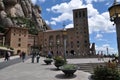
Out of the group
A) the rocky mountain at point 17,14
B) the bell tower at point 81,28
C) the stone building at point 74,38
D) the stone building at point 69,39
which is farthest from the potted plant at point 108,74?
the bell tower at point 81,28

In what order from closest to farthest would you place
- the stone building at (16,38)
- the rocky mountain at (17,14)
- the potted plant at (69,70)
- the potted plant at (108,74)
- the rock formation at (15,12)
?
the potted plant at (108,74)
the potted plant at (69,70)
the stone building at (16,38)
the rock formation at (15,12)
the rocky mountain at (17,14)

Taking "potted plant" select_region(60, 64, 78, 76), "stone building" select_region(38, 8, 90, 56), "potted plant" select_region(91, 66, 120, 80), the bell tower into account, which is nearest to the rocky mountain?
"stone building" select_region(38, 8, 90, 56)

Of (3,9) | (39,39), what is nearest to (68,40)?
(39,39)

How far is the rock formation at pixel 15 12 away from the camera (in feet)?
278

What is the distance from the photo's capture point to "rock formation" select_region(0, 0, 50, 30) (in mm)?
84875

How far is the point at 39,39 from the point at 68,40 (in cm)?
1726

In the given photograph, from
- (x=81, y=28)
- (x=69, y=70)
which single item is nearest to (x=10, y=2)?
(x=81, y=28)

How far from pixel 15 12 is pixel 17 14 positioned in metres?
1.54

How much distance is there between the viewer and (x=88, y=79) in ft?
43.0

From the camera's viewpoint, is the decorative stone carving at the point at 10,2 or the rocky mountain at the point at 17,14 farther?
the decorative stone carving at the point at 10,2

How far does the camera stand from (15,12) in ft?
310

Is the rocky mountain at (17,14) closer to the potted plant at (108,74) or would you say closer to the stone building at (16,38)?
the stone building at (16,38)

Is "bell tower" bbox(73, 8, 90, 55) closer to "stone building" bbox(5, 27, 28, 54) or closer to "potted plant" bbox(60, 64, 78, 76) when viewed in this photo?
"stone building" bbox(5, 27, 28, 54)

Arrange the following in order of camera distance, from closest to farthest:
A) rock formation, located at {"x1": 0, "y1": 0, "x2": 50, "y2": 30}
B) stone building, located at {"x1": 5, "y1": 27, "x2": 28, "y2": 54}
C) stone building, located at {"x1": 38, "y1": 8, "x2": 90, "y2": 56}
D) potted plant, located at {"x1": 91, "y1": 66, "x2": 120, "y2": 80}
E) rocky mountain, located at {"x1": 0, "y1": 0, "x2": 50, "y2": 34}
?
potted plant, located at {"x1": 91, "y1": 66, "x2": 120, "y2": 80}, stone building, located at {"x1": 5, "y1": 27, "x2": 28, "y2": 54}, rock formation, located at {"x1": 0, "y1": 0, "x2": 50, "y2": 30}, rocky mountain, located at {"x1": 0, "y1": 0, "x2": 50, "y2": 34}, stone building, located at {"x1": 38, "y1": 8, "x2": 90, "y2": 56}
